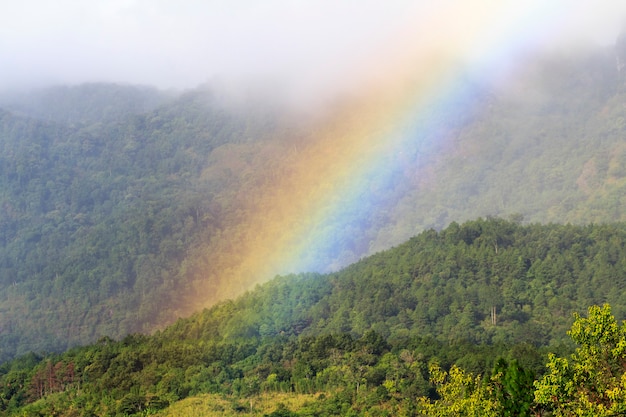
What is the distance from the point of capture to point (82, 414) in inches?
2844

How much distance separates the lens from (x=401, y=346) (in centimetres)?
8806

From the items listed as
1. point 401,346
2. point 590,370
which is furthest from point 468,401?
point 401,346

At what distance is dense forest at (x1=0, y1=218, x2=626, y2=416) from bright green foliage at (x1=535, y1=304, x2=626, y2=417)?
0.06 metres

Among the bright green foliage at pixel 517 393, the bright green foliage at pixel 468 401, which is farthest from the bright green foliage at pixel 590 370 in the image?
the bright green foliage at pixel 468 401

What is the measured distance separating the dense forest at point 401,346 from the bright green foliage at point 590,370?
6 centimetres

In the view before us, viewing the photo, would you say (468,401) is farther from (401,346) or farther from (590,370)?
(401,346)

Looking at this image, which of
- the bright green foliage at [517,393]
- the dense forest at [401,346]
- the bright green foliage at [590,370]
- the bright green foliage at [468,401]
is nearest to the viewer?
the bright green foliage at [590,370]

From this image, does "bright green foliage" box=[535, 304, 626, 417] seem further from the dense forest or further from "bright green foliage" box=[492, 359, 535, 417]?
"bright green foliage" box=[492, 359, 535, 417]

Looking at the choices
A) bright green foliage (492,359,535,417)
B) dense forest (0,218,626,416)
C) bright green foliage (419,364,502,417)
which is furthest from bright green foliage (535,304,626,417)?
bright green foliage (419,364,502,417)

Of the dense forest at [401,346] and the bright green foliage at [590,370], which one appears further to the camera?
the dense forest at [401,346]

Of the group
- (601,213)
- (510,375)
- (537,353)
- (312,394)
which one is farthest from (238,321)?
(601,213)

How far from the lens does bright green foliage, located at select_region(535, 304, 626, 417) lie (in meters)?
29.2

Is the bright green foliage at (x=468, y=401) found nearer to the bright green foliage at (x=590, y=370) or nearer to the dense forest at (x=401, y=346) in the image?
the dense forest at (x=401, y=346)

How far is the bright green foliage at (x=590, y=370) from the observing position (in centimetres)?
2923
